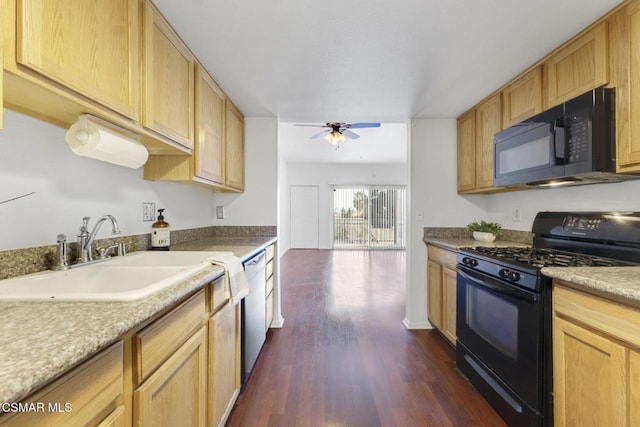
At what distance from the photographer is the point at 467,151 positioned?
2758 millimetres

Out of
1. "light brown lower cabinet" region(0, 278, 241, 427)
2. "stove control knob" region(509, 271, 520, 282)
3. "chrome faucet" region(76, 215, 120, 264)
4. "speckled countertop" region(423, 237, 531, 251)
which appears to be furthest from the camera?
"speckled countertop" region(423, 237, 531, 251)

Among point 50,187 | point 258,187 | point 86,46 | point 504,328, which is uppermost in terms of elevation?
point 86,46

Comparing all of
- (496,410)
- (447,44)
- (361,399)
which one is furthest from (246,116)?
(496,410)

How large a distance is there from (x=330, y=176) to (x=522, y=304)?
6656mm

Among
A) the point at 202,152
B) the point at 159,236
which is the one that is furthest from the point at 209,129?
the point at 159,236

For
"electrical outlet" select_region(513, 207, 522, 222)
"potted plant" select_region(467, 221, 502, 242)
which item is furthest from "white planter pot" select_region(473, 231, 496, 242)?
"electrical outlet" select_region(513, 207, 522, 222)

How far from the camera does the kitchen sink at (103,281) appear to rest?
817mm

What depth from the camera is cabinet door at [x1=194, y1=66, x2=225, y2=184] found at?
6.17ft

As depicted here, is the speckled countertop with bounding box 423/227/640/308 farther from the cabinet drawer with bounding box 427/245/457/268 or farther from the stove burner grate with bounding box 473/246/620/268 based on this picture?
the cabinet drawer with bounding box 427/245/457/268

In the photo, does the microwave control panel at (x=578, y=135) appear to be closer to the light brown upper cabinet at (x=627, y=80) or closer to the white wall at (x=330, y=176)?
the light brown upper cabinet at (x=627, y=80)

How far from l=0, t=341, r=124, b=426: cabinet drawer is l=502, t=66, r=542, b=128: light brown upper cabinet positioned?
249 centimetres

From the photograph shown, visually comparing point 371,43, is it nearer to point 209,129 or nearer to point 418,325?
point 209,129

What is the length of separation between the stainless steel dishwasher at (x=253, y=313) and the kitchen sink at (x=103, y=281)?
1.46 feet

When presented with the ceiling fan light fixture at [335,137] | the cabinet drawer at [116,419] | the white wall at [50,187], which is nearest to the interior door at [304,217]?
the ceiling fan light fixture at [335,137]
